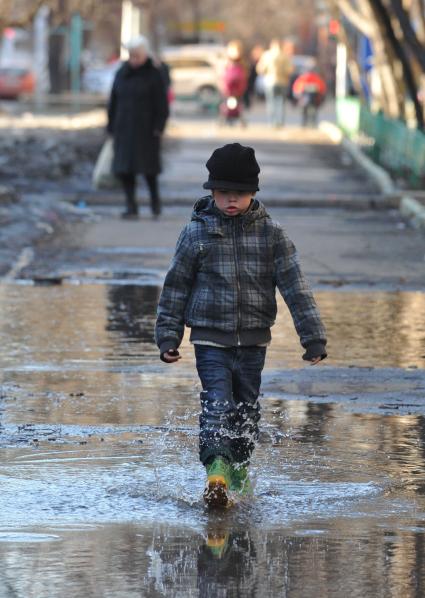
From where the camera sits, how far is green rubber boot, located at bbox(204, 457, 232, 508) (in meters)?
6.50

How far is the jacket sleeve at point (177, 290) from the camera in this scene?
6.66 meters

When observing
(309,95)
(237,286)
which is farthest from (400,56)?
(237,286)

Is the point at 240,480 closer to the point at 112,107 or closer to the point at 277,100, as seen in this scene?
the point at 112,107

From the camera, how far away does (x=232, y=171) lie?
258 inches

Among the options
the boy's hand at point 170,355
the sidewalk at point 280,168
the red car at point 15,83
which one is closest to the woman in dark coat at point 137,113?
the sidewalk at point 280,168

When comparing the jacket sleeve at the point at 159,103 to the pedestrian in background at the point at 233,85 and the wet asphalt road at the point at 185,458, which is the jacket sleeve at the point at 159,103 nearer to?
the wet asphalt road at the point at 185,458

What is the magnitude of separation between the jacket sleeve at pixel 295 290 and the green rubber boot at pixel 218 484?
523mm

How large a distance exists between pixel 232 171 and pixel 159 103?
12.7 meters

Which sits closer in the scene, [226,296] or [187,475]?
[226,296]

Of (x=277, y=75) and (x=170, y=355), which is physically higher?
(x=170, y=355)

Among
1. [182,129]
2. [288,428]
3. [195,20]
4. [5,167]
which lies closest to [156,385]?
[288,428]

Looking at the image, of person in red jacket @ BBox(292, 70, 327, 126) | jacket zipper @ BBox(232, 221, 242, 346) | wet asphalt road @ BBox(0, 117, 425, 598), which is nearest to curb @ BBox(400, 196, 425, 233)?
wet asphalt road @ BBox(0, 117, 425, 598)

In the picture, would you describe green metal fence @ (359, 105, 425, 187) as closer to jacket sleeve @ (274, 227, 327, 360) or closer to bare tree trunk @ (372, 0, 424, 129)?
bare tree trunk @ (372, 0, 424, 129)

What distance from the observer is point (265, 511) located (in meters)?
6.56
